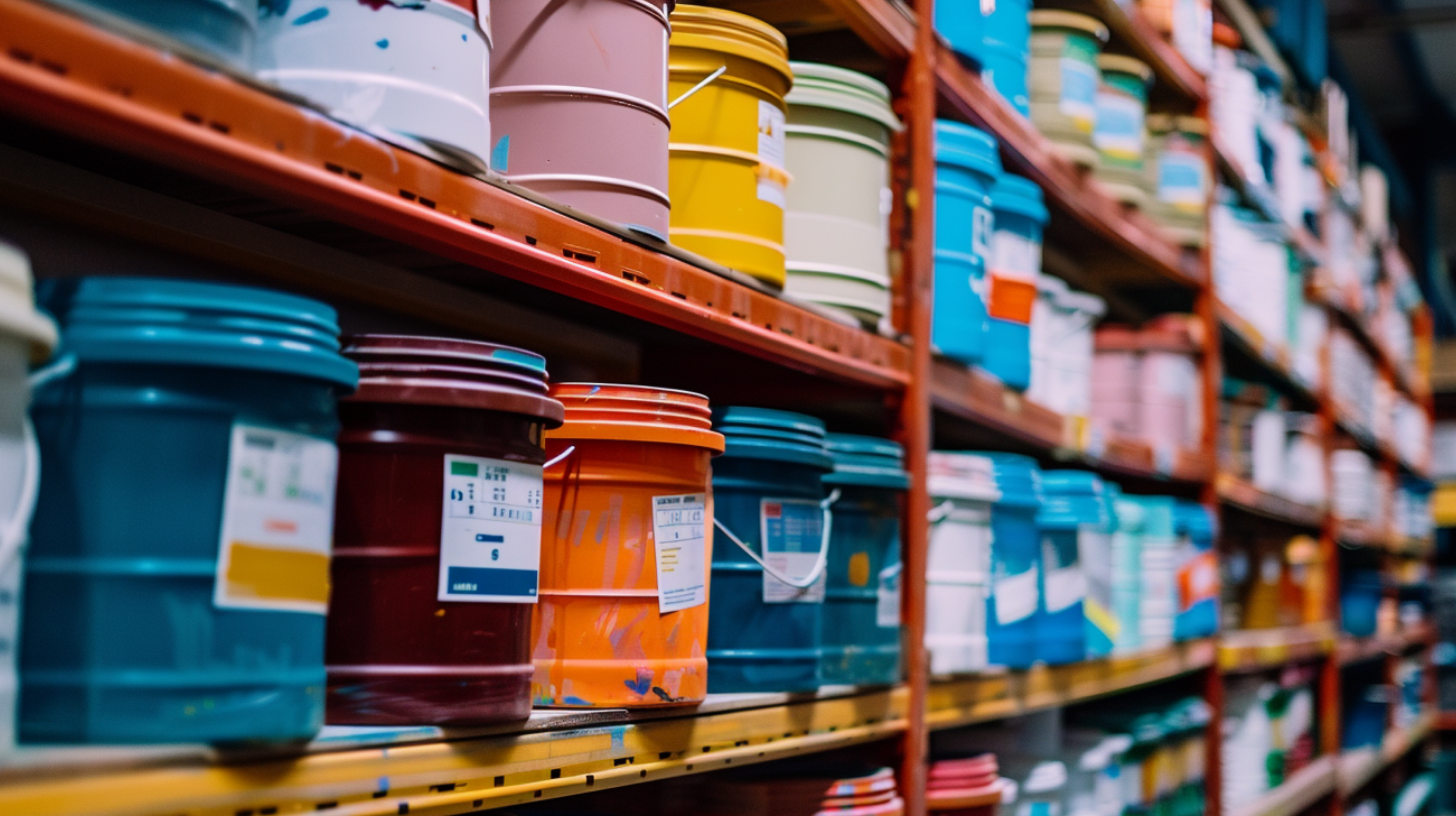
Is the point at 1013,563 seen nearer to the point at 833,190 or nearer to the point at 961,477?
the point at 961,477

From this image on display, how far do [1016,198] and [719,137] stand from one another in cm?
102

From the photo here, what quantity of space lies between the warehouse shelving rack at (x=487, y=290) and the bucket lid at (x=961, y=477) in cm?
9

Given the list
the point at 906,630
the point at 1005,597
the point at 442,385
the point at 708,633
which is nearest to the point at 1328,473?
the point at 1005,597

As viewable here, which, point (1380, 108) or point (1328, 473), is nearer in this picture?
point (1328, 473)

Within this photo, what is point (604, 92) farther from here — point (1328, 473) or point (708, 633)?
point (1328, 473)

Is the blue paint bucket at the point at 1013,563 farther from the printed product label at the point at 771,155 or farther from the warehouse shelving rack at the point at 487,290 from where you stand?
the printed product label at the point at 771,155

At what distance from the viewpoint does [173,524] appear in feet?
2.90

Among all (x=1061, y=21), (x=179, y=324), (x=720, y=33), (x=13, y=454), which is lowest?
(x=13, y=454)

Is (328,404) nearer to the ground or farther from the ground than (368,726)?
farther from the ground

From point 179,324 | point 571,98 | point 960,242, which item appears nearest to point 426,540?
point 179,324

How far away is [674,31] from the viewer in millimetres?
1655

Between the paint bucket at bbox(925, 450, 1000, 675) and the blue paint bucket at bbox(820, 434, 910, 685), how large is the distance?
0.74 ft

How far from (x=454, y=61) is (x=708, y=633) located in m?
0.78

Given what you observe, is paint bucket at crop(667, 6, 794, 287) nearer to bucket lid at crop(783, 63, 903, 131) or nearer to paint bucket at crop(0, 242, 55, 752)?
bucket lid at crop(783, 63, 903, 131)
